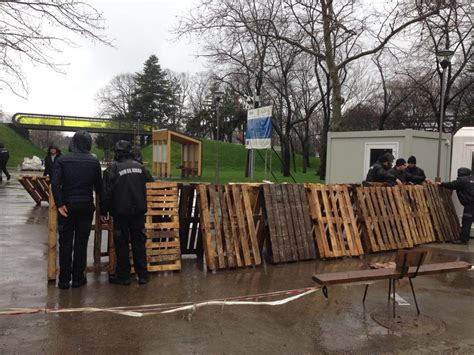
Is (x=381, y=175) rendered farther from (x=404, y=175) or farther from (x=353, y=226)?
(x=353, y=226)

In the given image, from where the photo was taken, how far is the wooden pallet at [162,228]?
659 centimetres

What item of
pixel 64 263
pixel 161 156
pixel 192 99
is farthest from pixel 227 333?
pixel 192 99

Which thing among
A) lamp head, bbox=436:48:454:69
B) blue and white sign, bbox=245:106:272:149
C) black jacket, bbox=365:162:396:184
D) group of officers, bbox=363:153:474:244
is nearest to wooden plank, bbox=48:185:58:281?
group of officers, bbox=363:153:474:244

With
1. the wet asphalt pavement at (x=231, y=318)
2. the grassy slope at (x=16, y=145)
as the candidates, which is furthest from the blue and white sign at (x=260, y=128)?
the grassy slope at (x=16, y=145)

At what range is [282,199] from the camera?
7.76m

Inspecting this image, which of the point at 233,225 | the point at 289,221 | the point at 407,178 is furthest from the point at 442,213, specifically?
the point at 233,225

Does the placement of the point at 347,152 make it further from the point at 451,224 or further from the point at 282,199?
the point at 282,199

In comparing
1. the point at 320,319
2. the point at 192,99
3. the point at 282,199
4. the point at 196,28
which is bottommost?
the point at 320,319

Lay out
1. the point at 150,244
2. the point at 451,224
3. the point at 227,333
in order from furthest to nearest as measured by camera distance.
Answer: the point at 451,224 < the point at 150,244 < the point at 227,333

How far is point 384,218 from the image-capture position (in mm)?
8914

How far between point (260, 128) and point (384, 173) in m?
6.02

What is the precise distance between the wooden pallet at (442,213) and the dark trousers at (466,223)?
29 cm

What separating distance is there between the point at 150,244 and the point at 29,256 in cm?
228

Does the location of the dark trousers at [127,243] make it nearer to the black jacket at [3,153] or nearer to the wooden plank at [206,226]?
the wooden plank at [206,226]
